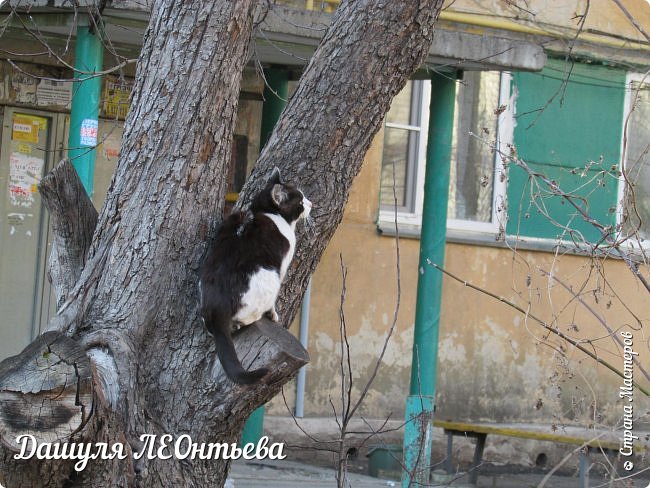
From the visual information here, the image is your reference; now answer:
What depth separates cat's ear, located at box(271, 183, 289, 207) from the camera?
3537mm

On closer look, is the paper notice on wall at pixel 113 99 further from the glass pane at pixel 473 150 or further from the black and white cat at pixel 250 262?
the black and white cat at pixel 250 262

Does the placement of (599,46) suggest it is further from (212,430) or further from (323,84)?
(212,430)

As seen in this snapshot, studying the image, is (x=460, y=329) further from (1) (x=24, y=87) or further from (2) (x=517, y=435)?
(1) (x=24, y=87)

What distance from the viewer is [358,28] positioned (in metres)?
3.53

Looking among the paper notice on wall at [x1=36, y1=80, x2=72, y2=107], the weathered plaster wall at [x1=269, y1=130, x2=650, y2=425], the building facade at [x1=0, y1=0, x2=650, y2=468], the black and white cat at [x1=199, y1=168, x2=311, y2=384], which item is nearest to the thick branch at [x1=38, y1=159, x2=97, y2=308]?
the black and white cat at [x1=199, y1=168, x2=311, y2=384]

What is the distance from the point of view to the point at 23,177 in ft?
26.1

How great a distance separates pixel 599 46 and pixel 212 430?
7.79m

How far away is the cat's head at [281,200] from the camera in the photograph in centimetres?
349

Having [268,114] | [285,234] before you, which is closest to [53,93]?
[268,114]

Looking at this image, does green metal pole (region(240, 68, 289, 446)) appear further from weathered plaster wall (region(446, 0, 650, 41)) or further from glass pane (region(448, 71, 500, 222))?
weathered plaster wall (region(446, 0, 650, 41))

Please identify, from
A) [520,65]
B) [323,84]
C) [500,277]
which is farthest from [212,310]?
[500,277]

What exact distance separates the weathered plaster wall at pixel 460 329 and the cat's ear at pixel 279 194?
16.8 ft

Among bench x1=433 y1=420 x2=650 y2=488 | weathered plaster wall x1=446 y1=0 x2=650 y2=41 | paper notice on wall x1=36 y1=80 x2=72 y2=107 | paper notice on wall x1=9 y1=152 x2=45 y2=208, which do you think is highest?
weathered plaster wall x1=446 y1=0 x2=650 y2=41

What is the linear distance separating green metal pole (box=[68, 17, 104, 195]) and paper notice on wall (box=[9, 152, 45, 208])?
209 centimetres
